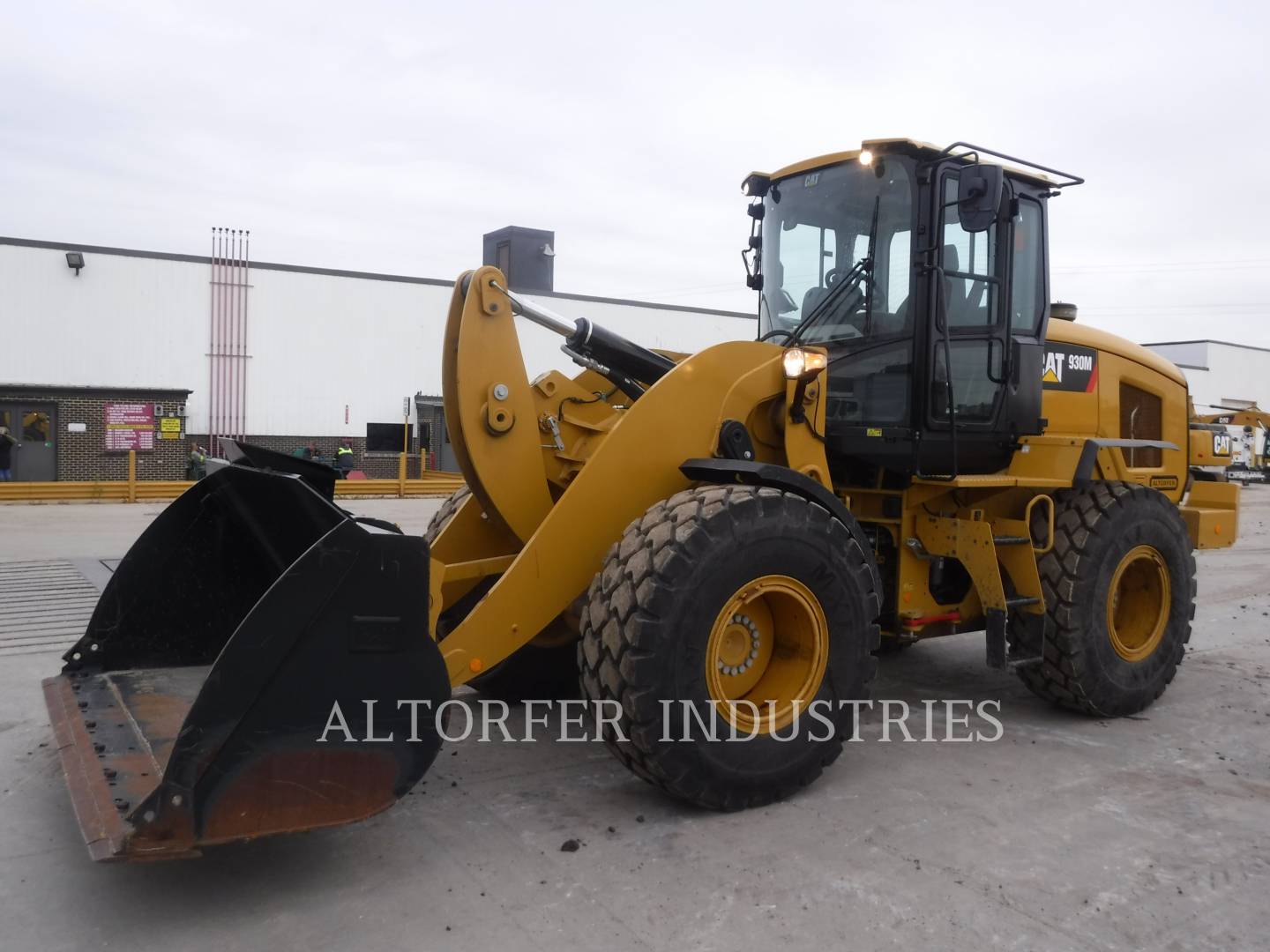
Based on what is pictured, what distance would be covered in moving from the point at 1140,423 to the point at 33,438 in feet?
75.3

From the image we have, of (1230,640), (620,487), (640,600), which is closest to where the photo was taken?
(640,600)

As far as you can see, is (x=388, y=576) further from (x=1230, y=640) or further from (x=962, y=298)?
(x=1230, y=640)

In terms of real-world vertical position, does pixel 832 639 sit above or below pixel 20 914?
above

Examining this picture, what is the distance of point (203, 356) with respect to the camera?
24.9 meters

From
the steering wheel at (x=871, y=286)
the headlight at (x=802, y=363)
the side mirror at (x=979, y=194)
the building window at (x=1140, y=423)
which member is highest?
the side mirror at (x=979, y=194)

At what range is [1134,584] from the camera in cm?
598

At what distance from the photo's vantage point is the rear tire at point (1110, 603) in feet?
17.7

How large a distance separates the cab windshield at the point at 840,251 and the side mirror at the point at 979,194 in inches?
19.1

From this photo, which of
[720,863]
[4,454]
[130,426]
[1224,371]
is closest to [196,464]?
[130,426]

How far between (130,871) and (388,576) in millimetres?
1320

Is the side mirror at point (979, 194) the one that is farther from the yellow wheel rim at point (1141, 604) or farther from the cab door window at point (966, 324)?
the yellow wheel rim at point (1141, 604)

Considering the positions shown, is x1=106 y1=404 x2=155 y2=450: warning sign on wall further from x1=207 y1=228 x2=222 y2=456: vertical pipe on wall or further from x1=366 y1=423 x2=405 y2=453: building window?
x1=366 y1=423 x2=405 y2=453: building window

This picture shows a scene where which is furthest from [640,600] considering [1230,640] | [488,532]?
[1230,640]

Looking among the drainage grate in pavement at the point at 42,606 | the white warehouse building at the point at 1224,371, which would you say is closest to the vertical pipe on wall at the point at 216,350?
the drainage grate in pavement at the point at 42,606
